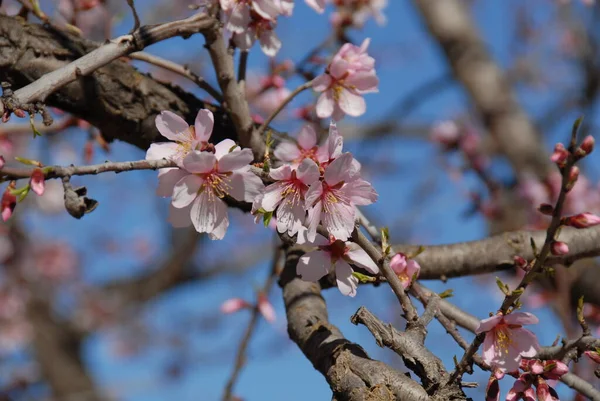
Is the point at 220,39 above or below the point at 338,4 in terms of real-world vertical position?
below

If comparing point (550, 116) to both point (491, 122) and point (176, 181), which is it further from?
point (176, 181)

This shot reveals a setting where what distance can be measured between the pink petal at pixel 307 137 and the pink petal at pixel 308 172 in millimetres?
299

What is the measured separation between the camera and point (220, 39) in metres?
1.54

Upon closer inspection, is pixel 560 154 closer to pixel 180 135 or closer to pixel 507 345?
pixel 507 345

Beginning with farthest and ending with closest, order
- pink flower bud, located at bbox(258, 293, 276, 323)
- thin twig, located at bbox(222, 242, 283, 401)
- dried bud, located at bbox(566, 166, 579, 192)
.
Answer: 1. pink flower bud, located at bbox(258, 293, 276, 323)
2. thin twig, located at bbox(222, 242, 283, 401)
3. dried bud, located at bbox(566, 166, 579, 192)

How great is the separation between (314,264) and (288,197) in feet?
0.57

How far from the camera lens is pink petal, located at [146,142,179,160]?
1.25 m

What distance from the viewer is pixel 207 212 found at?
1245 mm

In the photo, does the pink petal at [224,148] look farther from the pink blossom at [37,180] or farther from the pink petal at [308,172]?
the pink blossom at [37,180]

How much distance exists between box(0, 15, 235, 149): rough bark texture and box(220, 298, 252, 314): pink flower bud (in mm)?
647

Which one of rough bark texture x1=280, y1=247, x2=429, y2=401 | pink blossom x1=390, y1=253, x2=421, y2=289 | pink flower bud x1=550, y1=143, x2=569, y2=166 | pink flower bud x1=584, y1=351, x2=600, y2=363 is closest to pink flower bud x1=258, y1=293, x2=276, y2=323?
rough bark texture x1=280, y1=247, x2=429, y2=401

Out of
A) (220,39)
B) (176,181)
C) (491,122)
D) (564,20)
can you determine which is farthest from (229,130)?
(564,20)

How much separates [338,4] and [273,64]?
358mm

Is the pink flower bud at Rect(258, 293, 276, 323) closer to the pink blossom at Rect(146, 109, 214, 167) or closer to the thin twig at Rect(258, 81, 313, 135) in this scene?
the thin twig at Rect(258, 81, 313, 135)
